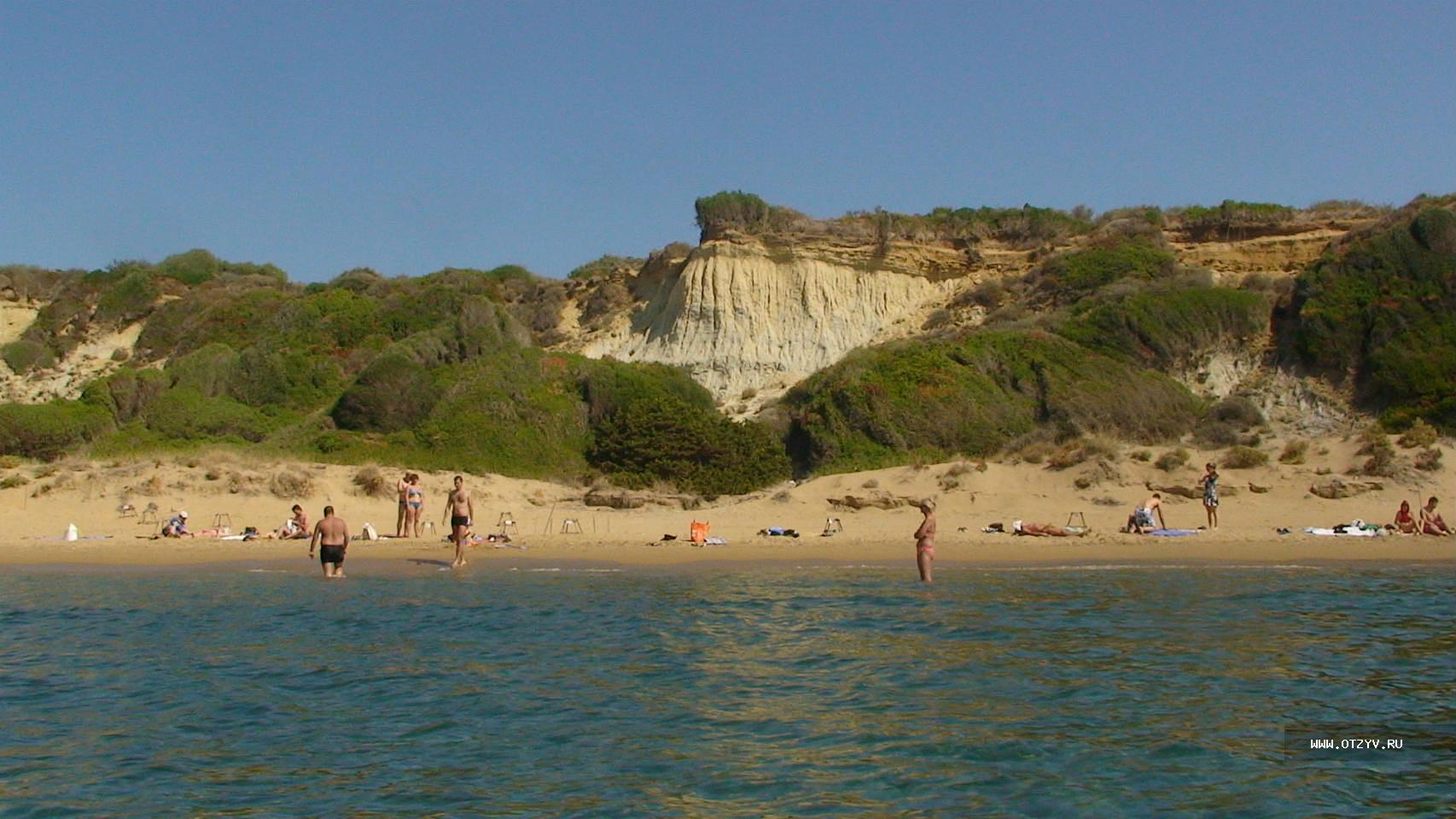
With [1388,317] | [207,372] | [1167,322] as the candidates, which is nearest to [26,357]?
[207,372]

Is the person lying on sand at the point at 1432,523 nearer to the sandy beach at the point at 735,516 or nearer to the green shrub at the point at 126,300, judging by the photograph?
the sandy beach at the point at 735,516

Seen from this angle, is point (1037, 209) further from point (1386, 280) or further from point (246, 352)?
point (246, 352)

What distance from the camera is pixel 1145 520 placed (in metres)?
19.3

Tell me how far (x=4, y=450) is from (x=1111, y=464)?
23755 millimetres

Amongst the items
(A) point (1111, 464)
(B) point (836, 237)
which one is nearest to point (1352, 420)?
(A) point (1111, 464)

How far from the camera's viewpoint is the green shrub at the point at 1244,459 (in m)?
22.4

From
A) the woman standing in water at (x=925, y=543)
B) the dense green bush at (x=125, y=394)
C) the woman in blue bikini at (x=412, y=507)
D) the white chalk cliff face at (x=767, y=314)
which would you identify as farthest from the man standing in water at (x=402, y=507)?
the white chalk cliff face at (x=767, y=314)

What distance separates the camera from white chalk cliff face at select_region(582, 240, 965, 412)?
122ft


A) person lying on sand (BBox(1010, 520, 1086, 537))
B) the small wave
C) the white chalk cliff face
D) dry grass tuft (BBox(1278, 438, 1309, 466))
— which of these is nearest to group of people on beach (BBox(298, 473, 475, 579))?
the small wave

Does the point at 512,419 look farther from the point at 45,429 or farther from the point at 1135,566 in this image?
the point at 1135,566

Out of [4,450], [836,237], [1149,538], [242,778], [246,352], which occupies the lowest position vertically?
[242,778]

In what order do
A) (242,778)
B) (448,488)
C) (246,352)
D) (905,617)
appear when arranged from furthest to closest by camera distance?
(246,352) → (448,488) → (905,617) → (242,778)

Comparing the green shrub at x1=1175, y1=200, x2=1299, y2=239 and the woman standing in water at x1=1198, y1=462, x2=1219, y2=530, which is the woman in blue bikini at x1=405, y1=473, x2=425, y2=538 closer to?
the woman standing in water at x1=1198, y1=462, x2=1219, y2=530

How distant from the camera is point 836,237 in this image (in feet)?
134
